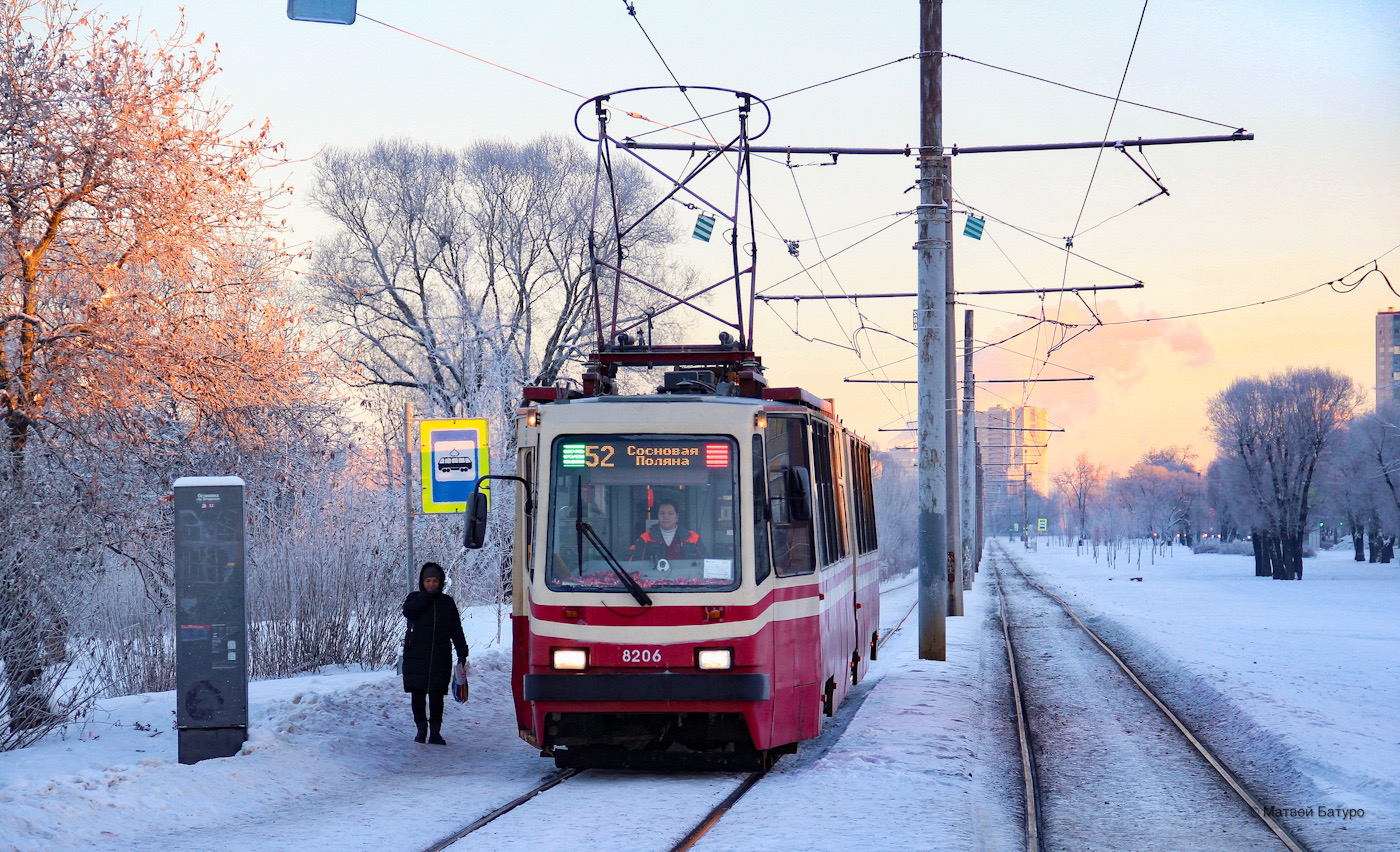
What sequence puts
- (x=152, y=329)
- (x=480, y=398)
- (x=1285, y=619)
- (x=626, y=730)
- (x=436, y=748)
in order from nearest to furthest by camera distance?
(x=626, y=730), (x=436, y=748), (x=152, y=329), (x=1285, y=619), (x=480, y=398)

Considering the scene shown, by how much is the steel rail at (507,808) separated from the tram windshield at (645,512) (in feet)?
4.76

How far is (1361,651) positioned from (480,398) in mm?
22074

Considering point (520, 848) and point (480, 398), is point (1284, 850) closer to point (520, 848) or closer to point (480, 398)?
point (520, 848)

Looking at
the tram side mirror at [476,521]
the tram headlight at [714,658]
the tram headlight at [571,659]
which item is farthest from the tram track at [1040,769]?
the tram side mirror at [476,521]

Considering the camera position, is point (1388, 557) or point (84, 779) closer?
point (84, 779)

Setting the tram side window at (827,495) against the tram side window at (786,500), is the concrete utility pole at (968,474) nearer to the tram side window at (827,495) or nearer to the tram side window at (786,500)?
the tram side window at (827,495)

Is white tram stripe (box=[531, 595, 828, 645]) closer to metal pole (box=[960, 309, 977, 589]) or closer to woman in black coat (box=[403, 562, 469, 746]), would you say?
woman in black coat (box=[403, 562, 469, 746])

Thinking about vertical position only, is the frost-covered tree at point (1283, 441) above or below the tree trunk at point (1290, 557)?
above

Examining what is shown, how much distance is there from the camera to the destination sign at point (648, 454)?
10625mm

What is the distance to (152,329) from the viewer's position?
45.3ft

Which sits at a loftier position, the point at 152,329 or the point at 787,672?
the point at 152,329

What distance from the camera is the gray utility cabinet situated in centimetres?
1032

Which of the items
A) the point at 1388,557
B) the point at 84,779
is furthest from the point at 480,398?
the point at 1388,557

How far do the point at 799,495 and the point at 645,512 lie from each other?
1170 millimetres
